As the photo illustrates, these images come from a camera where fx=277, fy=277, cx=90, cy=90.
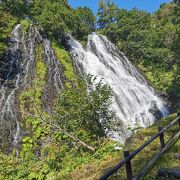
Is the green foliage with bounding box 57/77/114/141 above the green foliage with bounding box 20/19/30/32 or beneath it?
beneath

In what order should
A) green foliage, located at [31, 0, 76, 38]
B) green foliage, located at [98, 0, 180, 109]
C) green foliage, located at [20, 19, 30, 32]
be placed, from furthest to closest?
1. green foliage, located at [98, 0, 180, 109]
2. green foliage, located at [31, 0, 76, 38]
3. green foliage, located at [20, 19, 30, 32]

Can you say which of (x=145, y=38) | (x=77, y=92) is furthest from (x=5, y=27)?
(x=145, y=38)

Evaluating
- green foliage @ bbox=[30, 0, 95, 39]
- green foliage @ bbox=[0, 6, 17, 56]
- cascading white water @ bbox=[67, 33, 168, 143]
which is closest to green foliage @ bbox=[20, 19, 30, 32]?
green foliage @ bbox=[0, 6, 17, 56]

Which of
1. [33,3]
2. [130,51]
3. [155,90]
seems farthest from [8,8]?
[155,90]

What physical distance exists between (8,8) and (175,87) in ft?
72.5

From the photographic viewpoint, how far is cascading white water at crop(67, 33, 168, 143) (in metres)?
22.9

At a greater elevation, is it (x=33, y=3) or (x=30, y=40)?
(x=33, y=3)

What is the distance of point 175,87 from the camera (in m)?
29.1

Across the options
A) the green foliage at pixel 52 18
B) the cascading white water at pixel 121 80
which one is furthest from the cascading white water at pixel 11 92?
the cascading white water at pixel 121 80

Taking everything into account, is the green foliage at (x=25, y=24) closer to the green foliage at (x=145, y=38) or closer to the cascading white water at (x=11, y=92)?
the cascading white water at (x=11, y=92)

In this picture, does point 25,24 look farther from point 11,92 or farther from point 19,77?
point 11,92

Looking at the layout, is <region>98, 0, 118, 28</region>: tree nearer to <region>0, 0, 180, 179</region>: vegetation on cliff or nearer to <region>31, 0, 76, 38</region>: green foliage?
<region>0, 0, 180, 179</region>: vegetation on cliff

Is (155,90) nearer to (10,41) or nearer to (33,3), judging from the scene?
(10,41)

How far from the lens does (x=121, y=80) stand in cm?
2842
